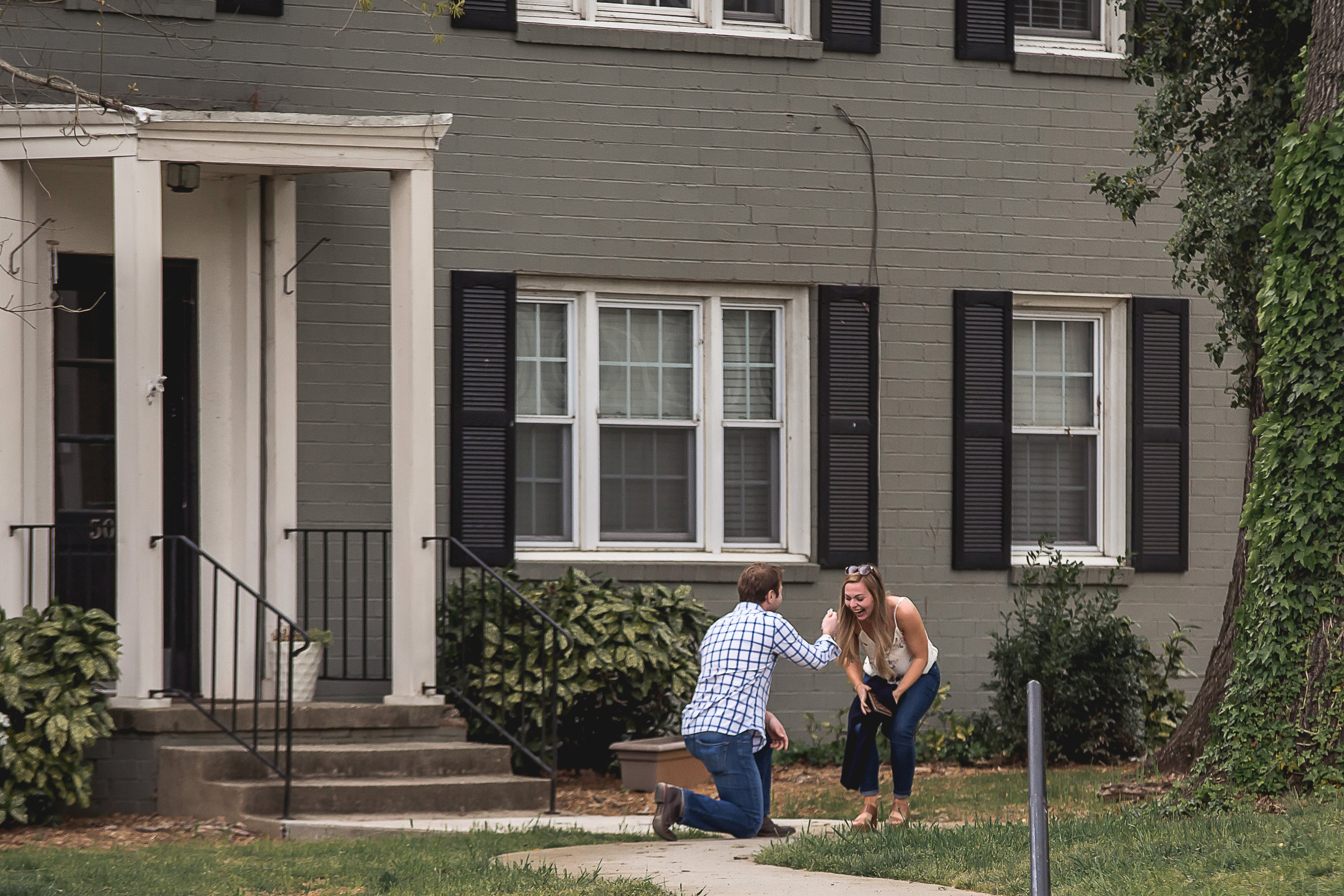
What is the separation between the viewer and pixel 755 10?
12227mm

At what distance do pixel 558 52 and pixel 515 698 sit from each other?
175 inches

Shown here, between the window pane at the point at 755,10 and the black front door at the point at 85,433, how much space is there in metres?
4.66

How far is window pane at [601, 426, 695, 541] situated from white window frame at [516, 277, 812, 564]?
6 cm

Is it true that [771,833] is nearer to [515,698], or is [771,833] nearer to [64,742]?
[515,698]

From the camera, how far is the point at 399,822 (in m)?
8.89

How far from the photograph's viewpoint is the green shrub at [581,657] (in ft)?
33.9

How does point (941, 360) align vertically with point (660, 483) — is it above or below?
above

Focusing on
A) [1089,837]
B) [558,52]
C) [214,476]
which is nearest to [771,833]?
[1089,837]

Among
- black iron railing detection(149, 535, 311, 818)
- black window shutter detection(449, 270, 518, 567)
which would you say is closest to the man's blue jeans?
black iron railing detection(149, 535, 311, 818)

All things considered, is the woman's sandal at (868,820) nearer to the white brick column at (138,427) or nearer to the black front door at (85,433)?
the white brick column at (138,427)

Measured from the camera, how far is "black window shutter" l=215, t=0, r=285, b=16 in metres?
10.9

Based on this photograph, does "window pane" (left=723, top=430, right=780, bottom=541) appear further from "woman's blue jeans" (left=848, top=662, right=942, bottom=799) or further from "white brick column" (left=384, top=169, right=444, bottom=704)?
"woman's blue jeans" (left=848, top=662, right=942, bottom=799)

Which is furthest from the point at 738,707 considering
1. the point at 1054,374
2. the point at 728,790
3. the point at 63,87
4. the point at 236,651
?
the point at 1054,374

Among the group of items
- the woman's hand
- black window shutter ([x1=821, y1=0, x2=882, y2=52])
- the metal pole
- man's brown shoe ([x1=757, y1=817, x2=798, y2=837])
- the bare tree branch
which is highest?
black window shutter ([x1=821, y1=0, x2=882, y2=52])
